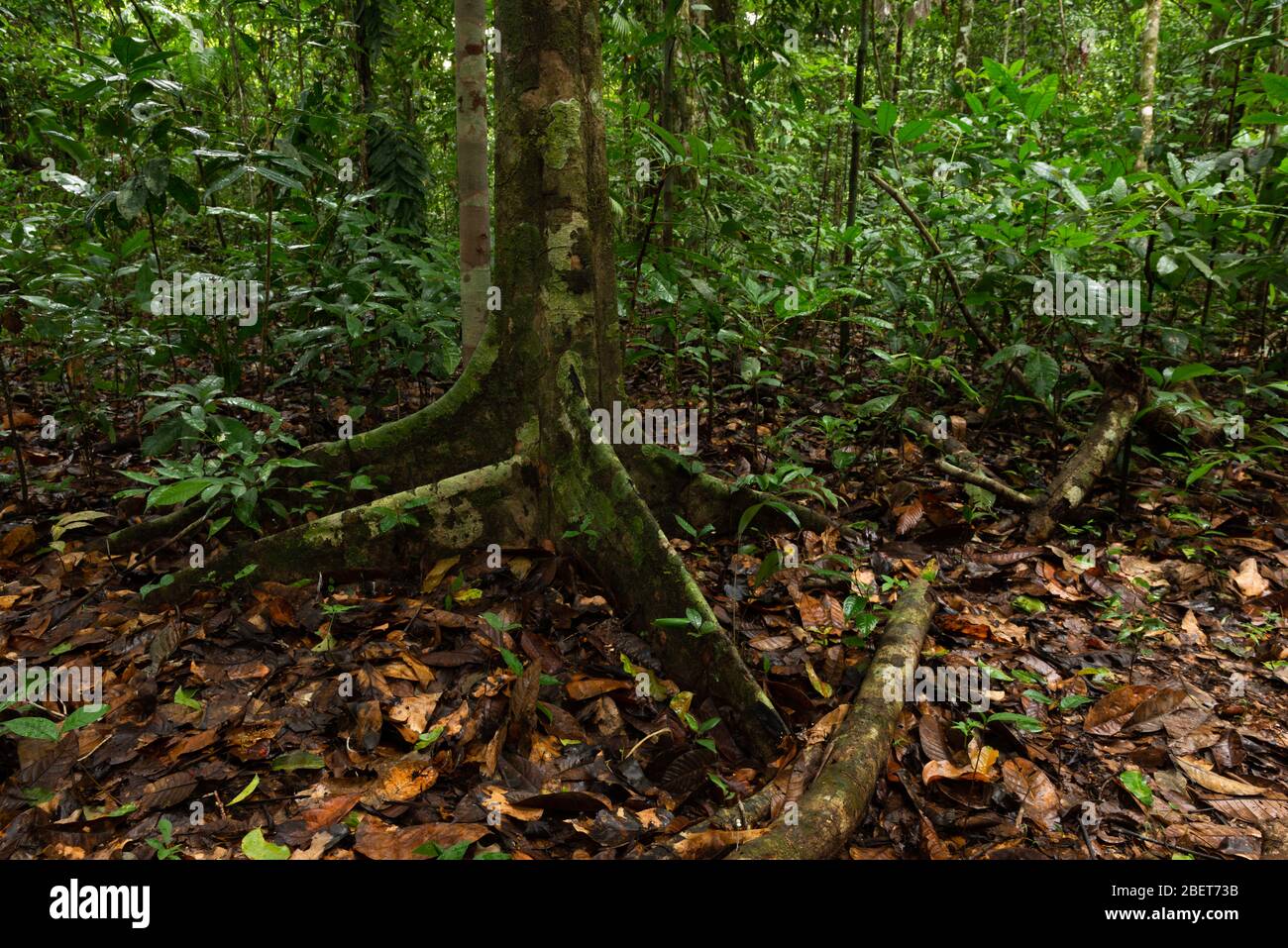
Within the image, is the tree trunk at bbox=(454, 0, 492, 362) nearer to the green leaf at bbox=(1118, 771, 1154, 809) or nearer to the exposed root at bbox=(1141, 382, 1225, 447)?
the green leaf at bbox=(1118, 771, 1154, 809)

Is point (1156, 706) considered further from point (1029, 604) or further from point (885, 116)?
point (885, 116)

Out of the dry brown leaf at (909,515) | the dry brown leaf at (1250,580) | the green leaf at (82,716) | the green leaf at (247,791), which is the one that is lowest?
the green leaf at (247,791)

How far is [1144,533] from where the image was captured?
375 cm

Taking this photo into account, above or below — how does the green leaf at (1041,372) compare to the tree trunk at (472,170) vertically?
below

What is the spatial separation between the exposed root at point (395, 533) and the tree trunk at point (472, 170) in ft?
4.20

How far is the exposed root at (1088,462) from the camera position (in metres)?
3.75

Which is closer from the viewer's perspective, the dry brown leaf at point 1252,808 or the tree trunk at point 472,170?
the dry brown leaf at point 1252,808

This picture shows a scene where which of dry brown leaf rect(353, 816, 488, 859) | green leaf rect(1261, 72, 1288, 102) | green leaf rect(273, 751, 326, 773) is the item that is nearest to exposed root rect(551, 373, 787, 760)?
dry brown leaf rect(353, 816, 488, 859)

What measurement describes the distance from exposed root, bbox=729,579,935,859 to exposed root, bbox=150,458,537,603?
1506 mm

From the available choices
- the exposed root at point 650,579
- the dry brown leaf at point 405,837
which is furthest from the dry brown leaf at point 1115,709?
the dry brown leaf at point 405,837

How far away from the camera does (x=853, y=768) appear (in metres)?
2.19

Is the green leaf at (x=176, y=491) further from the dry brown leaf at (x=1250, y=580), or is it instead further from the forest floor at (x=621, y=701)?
the dry brown leaf at (x=1250, y=580)

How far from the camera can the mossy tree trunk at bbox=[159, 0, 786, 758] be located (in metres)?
3.02
